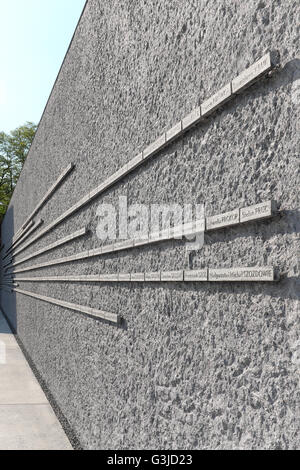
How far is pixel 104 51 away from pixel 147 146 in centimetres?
167

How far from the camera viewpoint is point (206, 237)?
2805 mm

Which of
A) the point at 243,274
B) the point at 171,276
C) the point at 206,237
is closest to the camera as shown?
the point at 243,274

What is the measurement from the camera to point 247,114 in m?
2.42

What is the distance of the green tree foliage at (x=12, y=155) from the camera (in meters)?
41.0

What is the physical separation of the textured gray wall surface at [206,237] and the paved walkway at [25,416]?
0.37m

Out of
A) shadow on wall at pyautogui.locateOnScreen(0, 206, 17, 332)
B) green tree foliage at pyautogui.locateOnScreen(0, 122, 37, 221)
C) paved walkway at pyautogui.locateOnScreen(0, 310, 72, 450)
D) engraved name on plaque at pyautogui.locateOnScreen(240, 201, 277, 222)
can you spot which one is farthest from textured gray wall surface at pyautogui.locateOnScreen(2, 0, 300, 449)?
green tree foliage at pyautogui.locateOnScreen(0, 122, 37, 221)

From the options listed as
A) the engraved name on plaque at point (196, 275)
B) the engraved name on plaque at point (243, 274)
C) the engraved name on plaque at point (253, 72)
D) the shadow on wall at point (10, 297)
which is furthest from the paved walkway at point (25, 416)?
the shadow on wall at point (10, 297)

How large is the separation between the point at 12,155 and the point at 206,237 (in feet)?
134

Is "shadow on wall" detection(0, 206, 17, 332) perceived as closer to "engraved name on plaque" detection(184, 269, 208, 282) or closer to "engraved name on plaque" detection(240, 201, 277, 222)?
"engraved name on plaque" detection(184, 269, 208, 282)

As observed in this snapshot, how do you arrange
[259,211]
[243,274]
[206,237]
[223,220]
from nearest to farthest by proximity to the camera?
[259,211] → [243,274] → [223,220] → [206,237]

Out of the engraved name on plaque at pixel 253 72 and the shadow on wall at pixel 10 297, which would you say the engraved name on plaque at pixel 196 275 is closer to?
the engraved name on plaque at pixel 253 72

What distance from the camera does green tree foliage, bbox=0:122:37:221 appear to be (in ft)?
134

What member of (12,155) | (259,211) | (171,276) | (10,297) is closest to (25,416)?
(171,276)

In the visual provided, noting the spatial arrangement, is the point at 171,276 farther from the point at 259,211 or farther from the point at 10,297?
the point at 10,297
